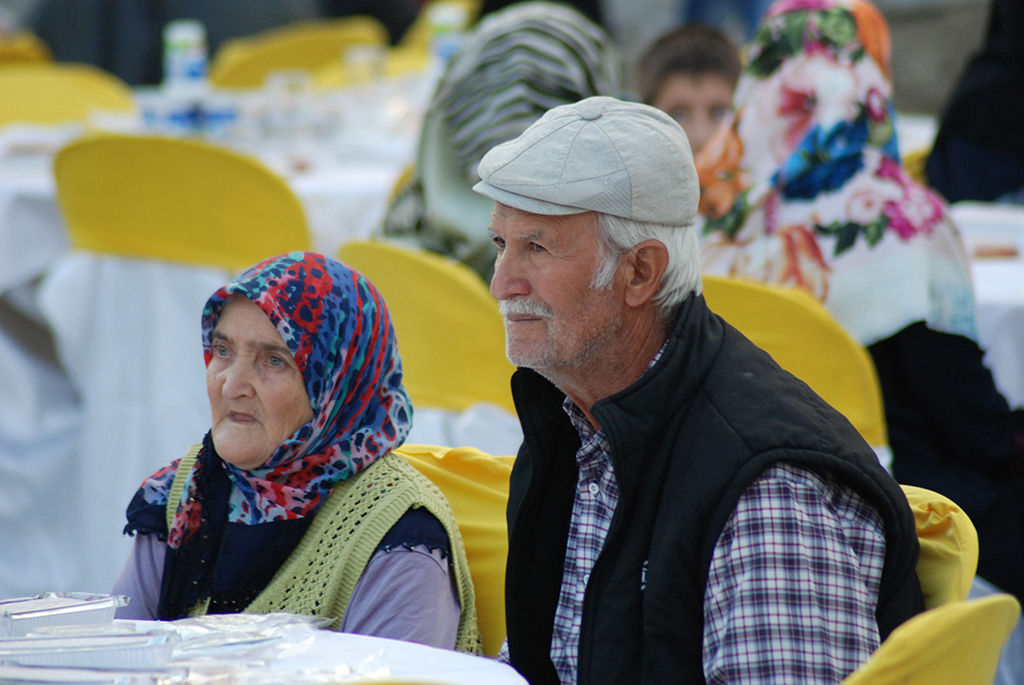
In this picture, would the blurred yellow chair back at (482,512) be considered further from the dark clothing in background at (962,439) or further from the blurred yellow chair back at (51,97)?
the blurred yellow chair back at (51,97)

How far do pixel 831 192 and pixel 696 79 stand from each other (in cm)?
144

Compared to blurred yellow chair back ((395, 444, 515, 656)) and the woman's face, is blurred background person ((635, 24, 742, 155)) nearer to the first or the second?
blurred yellow chair back ((395, 444, 515, 656))

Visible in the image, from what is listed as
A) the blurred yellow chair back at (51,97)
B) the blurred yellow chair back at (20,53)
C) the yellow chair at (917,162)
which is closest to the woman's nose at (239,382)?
the yellow chair at (917,162)

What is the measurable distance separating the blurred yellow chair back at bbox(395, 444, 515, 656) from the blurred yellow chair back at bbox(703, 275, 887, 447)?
2.17 ft

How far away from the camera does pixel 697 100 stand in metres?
3.95

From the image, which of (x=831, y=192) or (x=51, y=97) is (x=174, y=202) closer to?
(x=831, y=192)

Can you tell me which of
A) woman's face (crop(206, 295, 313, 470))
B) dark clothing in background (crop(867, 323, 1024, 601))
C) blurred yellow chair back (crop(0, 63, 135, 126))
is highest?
blurred yellow chair back (crop(0, 63, 135, 126))

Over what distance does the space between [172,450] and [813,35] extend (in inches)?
85.3

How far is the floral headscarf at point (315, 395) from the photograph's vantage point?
5.73ft

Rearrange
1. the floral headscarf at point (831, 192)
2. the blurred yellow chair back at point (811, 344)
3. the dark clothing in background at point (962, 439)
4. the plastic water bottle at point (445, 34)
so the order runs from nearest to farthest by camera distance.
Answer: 1. the blurred yellow chair back at point (811, 344)
2. the dark clothing in background at point (962, 439)
3. the floral headscarf at point (831, 192)
4. the plastic water bottle at point (445, 34)

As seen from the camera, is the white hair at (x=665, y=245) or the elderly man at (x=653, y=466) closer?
the elderly man at (x=653, y=466)

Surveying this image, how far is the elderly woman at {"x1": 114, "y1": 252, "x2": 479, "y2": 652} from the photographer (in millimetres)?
1698

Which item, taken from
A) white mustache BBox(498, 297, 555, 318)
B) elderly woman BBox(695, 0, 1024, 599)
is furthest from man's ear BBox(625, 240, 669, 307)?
elderly woman BBox(695, 0, 1024, 599)

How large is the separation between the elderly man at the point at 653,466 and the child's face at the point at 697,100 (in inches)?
97.2
